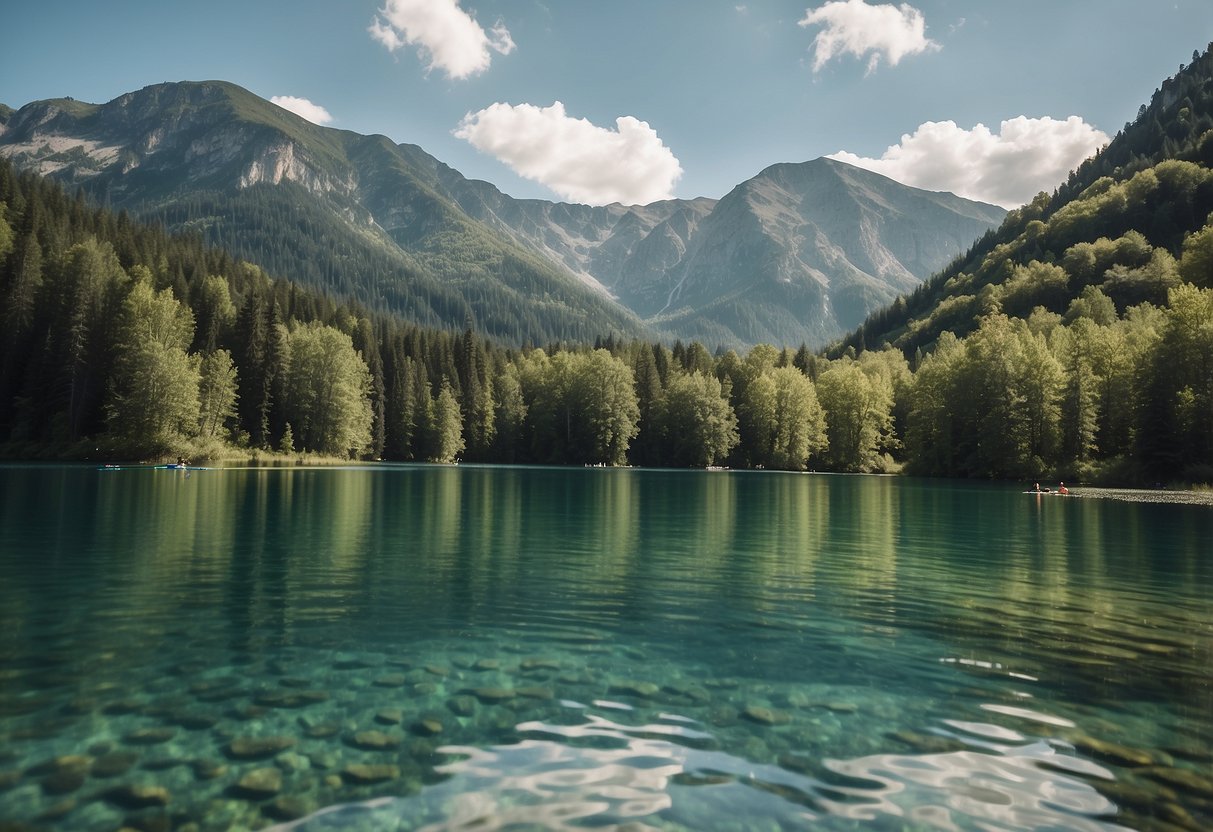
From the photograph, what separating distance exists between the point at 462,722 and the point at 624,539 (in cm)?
2130

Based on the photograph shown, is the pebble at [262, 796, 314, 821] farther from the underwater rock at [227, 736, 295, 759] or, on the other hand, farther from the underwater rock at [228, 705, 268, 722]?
the underwater rock at [228, 705, 268, 722]

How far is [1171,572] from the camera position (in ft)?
78.3

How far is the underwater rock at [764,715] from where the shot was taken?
392 inches

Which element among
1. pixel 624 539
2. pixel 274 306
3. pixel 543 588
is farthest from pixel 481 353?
pixel 543 588

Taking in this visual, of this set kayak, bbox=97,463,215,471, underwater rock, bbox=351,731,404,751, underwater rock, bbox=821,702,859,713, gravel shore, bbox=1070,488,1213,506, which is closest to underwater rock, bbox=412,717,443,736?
underwater rock, bbox=351,731,404,751

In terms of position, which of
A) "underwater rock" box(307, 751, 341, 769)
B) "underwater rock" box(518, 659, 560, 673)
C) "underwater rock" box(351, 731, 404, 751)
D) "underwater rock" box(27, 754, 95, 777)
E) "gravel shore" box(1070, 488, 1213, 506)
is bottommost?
"underwater rock" box(518, 659, 560, 673)

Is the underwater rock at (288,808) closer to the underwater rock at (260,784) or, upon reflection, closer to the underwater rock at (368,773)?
the underwater rock at (260,784)

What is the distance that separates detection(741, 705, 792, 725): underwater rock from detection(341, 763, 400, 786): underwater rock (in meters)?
4.80

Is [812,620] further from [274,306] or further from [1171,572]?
[274,306]

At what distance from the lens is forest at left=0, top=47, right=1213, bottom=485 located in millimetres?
85250

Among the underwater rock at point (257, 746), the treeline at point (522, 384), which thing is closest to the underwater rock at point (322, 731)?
the underwater rock at point (257, 746)

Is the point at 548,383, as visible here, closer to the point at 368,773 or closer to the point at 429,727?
the point at 429,727

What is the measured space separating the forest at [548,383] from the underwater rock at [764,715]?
80497 millimetres

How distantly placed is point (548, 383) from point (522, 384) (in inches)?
355
